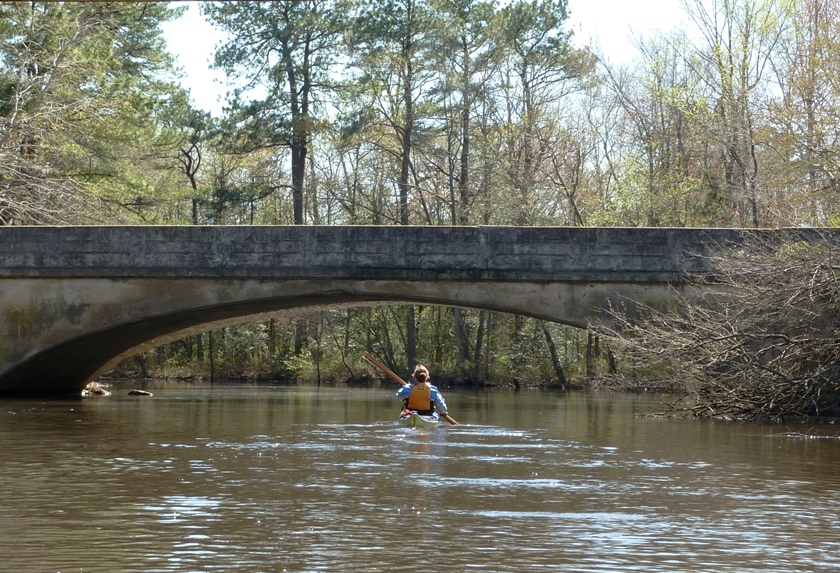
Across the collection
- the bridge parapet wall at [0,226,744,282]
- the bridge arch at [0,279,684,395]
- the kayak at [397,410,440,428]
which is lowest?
the kayak at [397,410,440,428]

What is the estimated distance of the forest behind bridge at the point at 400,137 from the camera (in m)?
29.5

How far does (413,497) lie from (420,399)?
7821mm

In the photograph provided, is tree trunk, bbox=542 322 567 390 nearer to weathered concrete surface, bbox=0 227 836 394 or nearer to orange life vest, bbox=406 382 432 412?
weathered concrete surface, bbox=0 227 836 394

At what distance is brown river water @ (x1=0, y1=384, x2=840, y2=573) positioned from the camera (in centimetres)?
699

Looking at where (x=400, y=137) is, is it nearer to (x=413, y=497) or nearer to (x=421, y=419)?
(x=421, y=419)

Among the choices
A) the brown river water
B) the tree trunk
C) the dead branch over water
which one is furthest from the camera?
the tree trunk

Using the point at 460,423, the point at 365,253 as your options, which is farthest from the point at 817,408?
the point at 365,253

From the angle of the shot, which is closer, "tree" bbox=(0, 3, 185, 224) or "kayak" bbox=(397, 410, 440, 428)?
"kayak" bbox=(397, 410, 440, 428)

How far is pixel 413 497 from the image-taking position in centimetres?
943

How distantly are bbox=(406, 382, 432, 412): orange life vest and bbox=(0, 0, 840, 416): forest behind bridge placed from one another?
12276mm

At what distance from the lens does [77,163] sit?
103ft

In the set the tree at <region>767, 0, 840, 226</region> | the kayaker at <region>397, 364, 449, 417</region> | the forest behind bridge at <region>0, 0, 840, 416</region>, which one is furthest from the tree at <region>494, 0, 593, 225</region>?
the kayaker at <region>397, 364, 449, 417</region>

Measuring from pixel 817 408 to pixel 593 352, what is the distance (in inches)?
842

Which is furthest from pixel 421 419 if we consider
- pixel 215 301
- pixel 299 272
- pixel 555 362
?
pixel 555 362
